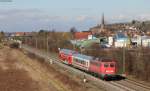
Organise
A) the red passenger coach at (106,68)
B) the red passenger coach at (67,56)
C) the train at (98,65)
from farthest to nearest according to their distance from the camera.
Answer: the red passenger coach at (67,56) → the train at (98,65) → the red passenger coach at (106,68)

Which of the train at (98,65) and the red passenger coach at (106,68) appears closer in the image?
the red passenger coach at (106,68)

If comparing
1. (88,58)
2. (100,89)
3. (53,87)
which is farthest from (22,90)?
(88,58)

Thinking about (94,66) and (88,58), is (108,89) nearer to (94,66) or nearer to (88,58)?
(94,66)

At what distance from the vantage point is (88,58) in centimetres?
5781

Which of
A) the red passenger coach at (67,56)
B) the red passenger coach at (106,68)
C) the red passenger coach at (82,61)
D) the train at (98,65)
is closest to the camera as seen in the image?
the red passenger coach at (106,68)

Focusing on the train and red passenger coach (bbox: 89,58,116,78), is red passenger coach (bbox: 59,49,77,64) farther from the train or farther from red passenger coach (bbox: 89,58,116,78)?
red passenger coach (bbox: 89,58,116,78)

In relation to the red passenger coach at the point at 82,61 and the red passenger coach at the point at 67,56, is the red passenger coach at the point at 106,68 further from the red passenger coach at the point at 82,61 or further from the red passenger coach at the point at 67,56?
the red passenger coach at the point at 67,56

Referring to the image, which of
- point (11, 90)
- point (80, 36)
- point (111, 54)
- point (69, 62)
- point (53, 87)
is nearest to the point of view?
point (11, 90)

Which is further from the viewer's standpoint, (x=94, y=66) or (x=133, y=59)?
(x=133, y=59)

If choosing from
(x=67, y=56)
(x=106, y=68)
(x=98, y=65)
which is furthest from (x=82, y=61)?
(x=67, y=56)

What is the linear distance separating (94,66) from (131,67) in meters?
8.34

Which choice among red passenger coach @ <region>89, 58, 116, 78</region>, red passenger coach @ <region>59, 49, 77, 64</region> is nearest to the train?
red passenger coach @ <region>89, 58, 116, 78</region>

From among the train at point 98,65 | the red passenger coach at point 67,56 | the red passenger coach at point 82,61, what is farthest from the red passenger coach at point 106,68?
the red passenger coach at point 67,56

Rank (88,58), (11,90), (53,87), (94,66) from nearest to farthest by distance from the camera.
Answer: (11,90), (53,87), (94,66), (88,58)
